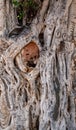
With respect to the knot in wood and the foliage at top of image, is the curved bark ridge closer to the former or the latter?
the knot in wood

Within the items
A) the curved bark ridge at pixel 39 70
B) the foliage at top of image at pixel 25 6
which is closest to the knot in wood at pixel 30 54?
the curved bark ridge at pixel 39 70

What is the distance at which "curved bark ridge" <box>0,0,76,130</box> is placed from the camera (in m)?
3.92

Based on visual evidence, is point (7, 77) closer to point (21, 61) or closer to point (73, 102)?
point (21, 61)

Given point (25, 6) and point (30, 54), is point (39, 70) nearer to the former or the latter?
point (30, 54)

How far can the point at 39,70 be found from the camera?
13.0ft

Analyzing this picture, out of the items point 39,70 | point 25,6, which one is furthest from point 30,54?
point 25,6

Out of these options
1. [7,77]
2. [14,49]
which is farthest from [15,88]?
[14,49]

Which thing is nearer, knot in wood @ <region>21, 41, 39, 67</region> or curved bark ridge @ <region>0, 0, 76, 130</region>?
curved bark ridge @ <region>0, 0, 76, 130</region>

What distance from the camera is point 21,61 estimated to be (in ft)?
13.2

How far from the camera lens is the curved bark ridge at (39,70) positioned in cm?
392

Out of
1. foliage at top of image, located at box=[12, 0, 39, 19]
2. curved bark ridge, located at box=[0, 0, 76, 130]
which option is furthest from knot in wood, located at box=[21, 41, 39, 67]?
foliage at top of image, located at box=[12, 0, 39, 19]

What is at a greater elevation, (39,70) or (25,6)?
(25,6)

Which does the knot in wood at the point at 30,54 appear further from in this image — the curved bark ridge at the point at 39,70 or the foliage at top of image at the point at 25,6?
the foliage at top of image at the point at 25,6

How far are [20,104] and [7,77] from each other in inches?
11.9
